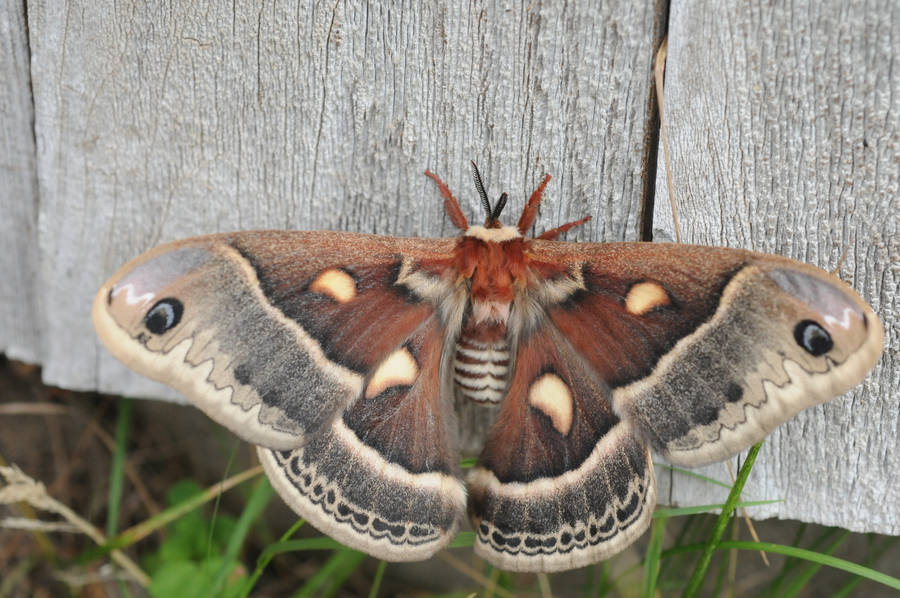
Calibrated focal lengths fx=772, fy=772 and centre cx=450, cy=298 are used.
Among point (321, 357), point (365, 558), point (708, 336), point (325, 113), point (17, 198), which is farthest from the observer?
point (365, 558)

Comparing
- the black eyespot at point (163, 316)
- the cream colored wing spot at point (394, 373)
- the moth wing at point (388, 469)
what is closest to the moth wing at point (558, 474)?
the moth wing at point (388, 469)

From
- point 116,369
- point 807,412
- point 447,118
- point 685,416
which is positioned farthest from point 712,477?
point 116,369

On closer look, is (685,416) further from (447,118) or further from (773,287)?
(447,118)

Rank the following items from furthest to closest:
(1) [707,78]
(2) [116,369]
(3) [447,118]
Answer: (2) [116,369] < (3) [447,118] < (1) [707,78]

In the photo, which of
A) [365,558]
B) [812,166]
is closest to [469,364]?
[812,166]

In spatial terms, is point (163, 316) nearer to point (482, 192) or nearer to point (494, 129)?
point (482, 192)

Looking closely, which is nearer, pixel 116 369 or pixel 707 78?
pixel 707 78

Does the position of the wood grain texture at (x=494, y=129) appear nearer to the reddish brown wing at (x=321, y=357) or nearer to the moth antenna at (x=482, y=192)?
the moth antenna at (x=482, y=192)
